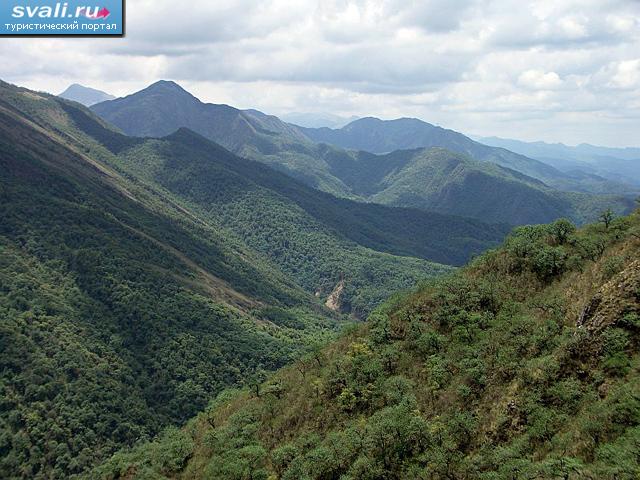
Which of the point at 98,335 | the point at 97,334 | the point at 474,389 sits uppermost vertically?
the point at 474,389

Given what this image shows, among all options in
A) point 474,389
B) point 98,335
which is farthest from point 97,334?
point 474,389

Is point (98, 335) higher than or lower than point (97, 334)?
lower

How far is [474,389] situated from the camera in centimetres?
4075

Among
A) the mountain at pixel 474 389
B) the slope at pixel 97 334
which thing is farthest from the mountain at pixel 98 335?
the mountain at pixel 474 389

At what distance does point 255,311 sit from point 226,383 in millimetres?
59121

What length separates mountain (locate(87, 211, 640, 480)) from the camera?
105 ft

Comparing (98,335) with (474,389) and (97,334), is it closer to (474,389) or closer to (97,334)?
(97,334)

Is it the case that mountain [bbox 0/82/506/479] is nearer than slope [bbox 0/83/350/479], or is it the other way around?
mountain [bbox 0/82/506/479]

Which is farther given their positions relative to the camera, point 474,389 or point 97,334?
point 97,334

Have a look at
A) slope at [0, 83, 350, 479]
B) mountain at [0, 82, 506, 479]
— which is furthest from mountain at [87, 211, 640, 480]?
slope at [0, 83, 350, 479]

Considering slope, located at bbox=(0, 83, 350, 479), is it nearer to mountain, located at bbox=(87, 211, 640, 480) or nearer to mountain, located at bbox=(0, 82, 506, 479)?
mountain, located at bbox=(0, 82, 506, 479)

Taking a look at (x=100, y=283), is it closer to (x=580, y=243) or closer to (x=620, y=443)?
(x=580, y=243)

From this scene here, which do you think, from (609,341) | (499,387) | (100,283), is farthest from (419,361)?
(100,283)

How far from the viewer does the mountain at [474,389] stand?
31891mm
